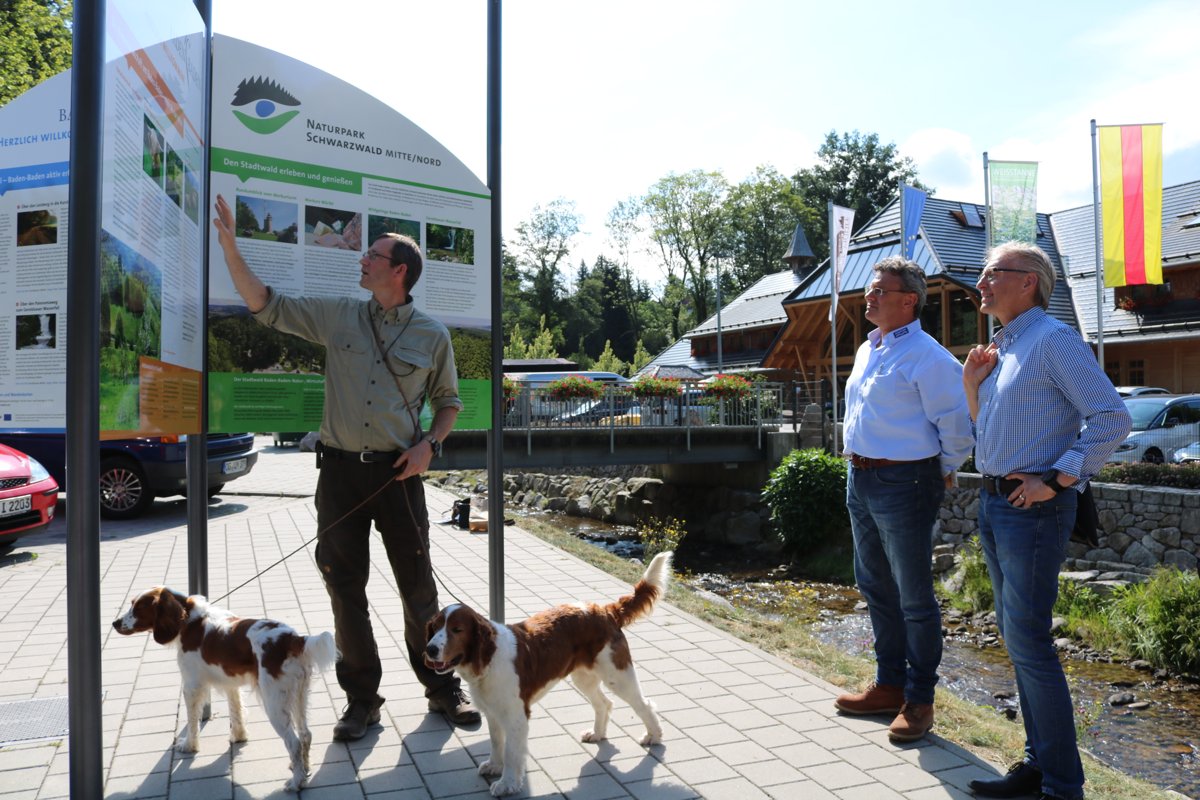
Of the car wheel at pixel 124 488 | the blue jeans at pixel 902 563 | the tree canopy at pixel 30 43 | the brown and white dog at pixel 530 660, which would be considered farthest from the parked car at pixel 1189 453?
the tree canopy at pixel 30 43

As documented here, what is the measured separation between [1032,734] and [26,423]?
415 cm

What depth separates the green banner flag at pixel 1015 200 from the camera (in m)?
18.7

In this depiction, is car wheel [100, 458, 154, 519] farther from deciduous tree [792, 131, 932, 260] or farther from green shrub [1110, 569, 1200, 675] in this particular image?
deciduous tree [792, 131, 932, 260]

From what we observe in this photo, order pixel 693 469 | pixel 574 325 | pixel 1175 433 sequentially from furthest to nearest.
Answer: pixel 574 325, pixel 693 469, pixel 1175 433

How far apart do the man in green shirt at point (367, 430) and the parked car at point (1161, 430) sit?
1551 cm

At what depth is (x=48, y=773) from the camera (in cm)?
352

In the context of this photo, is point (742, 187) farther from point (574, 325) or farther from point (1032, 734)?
point (1032, 734)

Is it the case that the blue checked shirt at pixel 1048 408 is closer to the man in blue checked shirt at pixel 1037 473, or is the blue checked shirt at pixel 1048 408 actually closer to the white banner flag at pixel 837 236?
the man in blue checked shirt at pixel 1037 473

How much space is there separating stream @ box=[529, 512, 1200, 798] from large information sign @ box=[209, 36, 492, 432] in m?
5.83

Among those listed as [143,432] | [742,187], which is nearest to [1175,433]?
[143,432]

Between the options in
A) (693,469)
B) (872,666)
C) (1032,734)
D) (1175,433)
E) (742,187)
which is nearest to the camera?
(1032,734)

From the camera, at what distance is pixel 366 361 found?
13.0 feet

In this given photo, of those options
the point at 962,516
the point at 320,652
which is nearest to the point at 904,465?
the point at 320,652

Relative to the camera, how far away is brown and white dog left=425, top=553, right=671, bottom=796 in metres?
3.34
